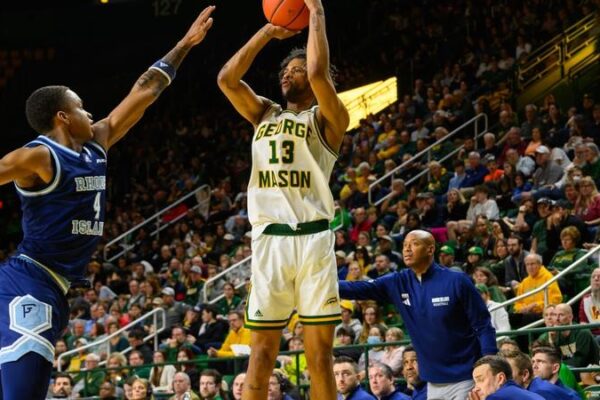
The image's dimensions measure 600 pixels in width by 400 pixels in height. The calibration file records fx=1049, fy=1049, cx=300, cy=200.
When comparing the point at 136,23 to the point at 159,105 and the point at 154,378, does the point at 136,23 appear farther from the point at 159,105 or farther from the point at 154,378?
the point at 154,378

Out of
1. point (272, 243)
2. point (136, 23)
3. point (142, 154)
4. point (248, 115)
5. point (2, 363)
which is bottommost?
point (2, 363)

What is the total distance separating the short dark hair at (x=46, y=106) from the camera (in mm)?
5516

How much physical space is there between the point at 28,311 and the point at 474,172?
10596 mm

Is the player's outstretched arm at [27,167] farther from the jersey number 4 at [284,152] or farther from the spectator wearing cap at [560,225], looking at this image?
the spectator wearing cap at [560,225]

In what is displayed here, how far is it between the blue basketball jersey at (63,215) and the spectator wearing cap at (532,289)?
6.48 meters

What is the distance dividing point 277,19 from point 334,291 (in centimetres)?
160

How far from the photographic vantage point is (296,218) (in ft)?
19.1

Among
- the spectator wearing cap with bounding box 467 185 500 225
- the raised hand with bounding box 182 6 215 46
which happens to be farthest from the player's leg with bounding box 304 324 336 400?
the spectator wearing cap with bounding box 467 185 500 225

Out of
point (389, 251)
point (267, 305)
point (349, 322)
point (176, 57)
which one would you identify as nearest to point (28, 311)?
point (267, 305)

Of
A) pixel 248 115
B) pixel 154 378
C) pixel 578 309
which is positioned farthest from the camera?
pixel 154 378

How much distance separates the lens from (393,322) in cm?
1256

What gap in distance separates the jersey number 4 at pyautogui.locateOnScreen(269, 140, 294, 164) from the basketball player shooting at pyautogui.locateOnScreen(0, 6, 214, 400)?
3.06 ft

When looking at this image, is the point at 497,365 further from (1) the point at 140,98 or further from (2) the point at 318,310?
(1) the point at 140,98

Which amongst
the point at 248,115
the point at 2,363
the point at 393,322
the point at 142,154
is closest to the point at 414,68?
the point at 142,154
